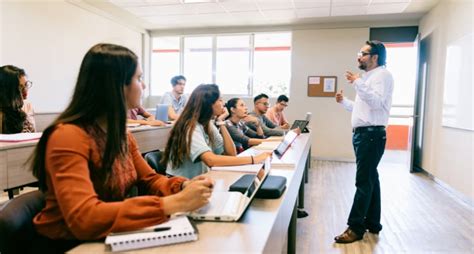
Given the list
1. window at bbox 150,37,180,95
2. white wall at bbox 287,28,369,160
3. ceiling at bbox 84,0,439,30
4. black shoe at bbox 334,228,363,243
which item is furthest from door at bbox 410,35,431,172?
window at bbox 150,37,180,95

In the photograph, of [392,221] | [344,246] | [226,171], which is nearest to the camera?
[226,171]

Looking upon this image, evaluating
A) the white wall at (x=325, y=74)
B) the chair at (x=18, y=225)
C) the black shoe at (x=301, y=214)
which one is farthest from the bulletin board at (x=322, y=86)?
the chair at (x=18, y=225)

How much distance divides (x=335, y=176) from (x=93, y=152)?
Answer: 4.10 m

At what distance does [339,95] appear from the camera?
2.52 meters

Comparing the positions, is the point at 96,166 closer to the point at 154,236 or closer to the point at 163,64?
the point at 154,236

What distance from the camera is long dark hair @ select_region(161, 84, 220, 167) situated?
5.49ft

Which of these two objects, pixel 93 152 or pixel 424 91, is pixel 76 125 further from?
Result: pixel 424 91

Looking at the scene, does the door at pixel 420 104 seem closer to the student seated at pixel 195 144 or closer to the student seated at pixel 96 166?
the student seated at pixel 195 144

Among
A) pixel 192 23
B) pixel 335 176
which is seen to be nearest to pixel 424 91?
pixel 335 176

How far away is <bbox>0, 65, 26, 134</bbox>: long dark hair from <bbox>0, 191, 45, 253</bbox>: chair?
1786 millimetres

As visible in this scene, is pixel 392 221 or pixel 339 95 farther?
pixel 392 221

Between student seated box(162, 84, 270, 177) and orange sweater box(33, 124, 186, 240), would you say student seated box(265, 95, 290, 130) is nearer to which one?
student seated box(162, 84, 270, 177)

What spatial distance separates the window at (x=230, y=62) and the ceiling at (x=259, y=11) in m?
0.55

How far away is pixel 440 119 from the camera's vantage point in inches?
163
